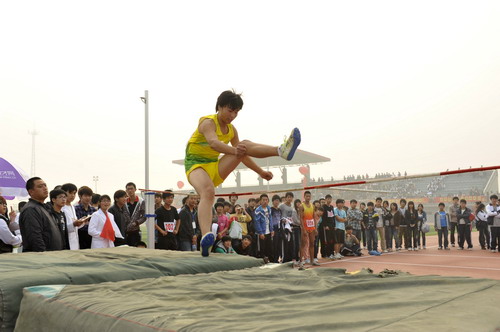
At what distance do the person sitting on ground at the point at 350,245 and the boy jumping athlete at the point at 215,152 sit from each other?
5450mm

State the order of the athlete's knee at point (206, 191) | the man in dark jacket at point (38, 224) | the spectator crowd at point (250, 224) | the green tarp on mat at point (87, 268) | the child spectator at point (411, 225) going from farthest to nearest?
1. the child spectator at point (411, 225)
2. the spectator crowd at point (250, 224)
3. the man in dark jacket at point (38, 224)
4. the athlete's knee at point (206, 191)
5. the green tarp on mat at point (87, 268)

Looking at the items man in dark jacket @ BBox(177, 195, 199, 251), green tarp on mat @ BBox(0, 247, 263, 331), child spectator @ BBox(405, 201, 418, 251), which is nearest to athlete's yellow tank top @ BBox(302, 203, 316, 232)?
man in dark jacket @ BBox(177, 195, 199, 251)

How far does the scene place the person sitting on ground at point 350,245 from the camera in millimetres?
8000

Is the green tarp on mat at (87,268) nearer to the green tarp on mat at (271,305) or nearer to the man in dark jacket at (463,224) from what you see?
the green tarp on mat at (271,305)

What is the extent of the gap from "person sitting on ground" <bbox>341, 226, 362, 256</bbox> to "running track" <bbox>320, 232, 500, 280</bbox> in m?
0.18

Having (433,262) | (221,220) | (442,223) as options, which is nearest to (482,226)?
(442,223)

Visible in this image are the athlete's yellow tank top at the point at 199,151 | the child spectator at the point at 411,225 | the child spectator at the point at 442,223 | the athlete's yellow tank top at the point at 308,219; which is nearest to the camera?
the athlete's yellow tank top at the point at 199,151

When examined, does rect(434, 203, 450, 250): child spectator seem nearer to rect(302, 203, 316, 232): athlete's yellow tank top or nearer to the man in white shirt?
rect(302, 203, 316, 232): athlete's yellow tank top

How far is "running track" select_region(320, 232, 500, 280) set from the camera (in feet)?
19.4

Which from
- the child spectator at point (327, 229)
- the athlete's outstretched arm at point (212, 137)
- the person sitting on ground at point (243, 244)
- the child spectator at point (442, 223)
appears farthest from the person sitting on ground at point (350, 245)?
the athlete's outstretched arm at point (212, 137)

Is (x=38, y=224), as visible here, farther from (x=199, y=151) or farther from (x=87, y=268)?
(x=199, y=151)

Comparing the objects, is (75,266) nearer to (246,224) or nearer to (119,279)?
(119,279)

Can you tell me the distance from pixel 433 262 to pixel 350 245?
4.95 feet

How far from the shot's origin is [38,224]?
10.4ft
